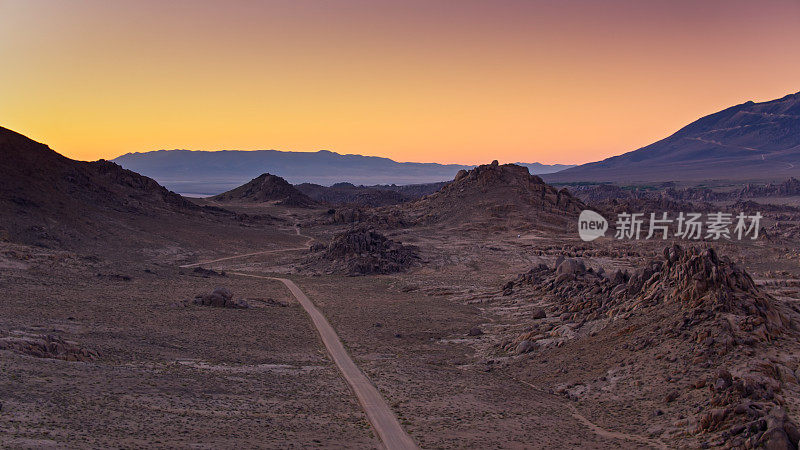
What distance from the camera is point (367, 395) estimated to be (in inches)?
810

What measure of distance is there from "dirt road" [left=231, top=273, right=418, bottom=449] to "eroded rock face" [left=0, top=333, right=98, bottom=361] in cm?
834

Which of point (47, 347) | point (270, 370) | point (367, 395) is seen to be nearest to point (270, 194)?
point (270, 370)

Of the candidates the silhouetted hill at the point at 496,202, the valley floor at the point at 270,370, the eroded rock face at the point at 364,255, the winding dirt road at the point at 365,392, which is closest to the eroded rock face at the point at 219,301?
the valley floor at the point at 270,370

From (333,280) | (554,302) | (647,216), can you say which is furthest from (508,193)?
(554,302)

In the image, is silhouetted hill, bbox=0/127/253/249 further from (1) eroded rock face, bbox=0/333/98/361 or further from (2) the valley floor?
(1) eroded rock face, bbox=0/333/98/361

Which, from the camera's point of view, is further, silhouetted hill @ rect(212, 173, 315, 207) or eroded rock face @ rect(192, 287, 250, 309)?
silhouetted hill @ rect(212, 173, 315, 207)

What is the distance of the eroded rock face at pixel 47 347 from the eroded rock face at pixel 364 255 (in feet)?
98.2

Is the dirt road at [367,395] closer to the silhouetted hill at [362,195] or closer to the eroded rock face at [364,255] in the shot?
the eroded rock face at [364,255]

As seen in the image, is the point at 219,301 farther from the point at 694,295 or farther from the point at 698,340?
the point at 698,340

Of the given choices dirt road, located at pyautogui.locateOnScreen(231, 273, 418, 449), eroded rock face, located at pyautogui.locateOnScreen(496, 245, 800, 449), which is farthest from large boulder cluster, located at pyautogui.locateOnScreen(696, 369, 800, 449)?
dirt road, located at pyautogui.locateOnScreen(231, 273, 418, 449)

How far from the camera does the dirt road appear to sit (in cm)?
1677

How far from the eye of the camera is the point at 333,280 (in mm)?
48438

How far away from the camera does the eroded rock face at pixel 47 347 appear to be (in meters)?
19.9

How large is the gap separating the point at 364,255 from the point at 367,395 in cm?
3273
